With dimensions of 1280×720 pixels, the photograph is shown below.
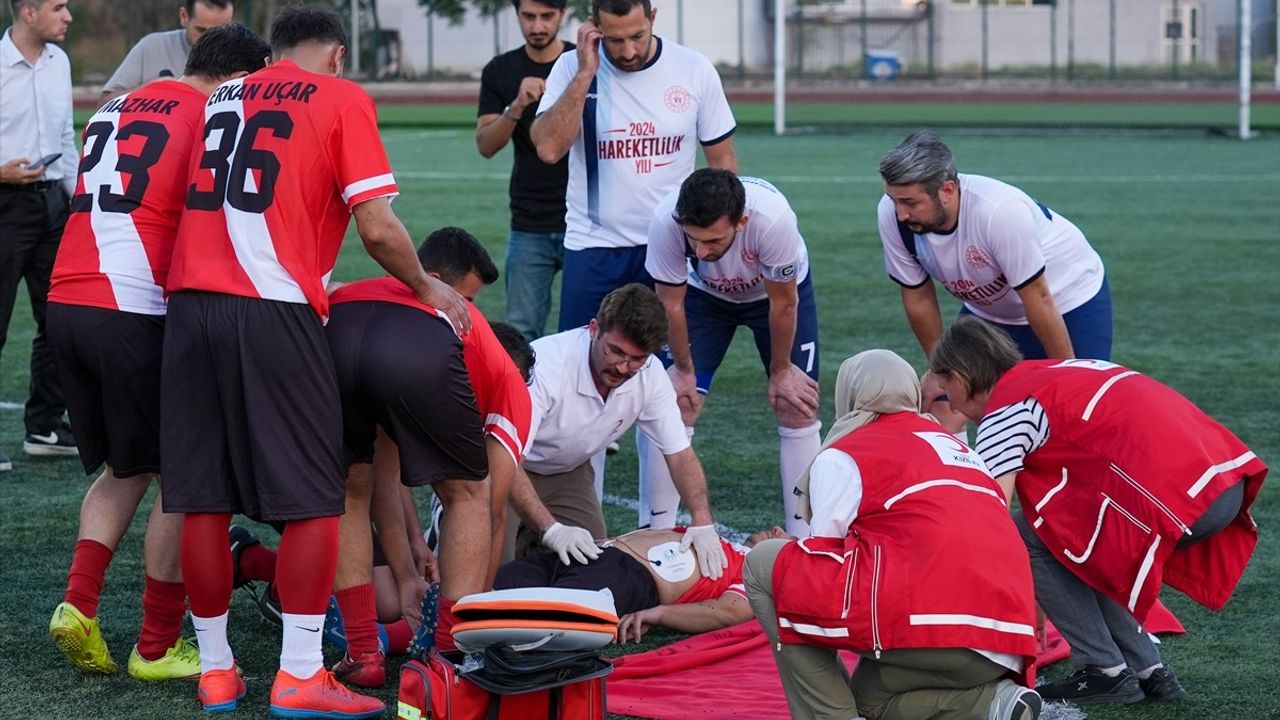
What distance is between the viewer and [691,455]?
213 inches

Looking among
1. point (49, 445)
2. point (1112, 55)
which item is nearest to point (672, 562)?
point (49, 445)

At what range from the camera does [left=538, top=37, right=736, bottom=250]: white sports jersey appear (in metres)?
6.32

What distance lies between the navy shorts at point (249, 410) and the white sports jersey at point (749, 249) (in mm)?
1876

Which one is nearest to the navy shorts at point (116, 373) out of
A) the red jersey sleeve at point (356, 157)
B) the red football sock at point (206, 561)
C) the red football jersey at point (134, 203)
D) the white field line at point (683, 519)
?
the red football jersey at point (134, 203)

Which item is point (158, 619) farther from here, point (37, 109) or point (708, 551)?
point (37, 109)

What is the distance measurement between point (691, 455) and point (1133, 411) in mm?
1655

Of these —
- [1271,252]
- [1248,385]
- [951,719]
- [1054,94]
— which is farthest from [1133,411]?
[1054,94]

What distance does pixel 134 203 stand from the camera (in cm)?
454

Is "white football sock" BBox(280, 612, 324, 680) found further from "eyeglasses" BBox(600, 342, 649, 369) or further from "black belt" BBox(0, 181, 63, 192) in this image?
"black belt" BBox(0, 181, 63, 192)

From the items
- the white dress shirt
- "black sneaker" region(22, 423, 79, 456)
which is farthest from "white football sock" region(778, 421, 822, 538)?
the white dress shirt

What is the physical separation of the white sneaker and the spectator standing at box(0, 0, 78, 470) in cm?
468

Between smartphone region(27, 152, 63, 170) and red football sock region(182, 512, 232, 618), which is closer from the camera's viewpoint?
red football sock region(182, 512, 232, 618)

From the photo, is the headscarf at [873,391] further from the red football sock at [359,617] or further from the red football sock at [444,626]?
the red football sock at [359,617]

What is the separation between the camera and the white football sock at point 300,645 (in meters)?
4.27
